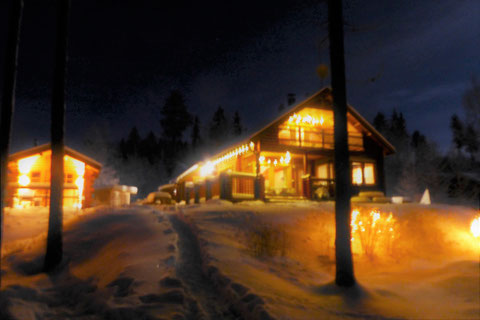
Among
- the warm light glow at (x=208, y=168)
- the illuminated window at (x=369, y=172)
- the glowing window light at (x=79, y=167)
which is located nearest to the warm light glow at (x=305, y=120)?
the illuminated window at (x=369, y=172)

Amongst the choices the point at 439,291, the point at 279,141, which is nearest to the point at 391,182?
the point at 279,141

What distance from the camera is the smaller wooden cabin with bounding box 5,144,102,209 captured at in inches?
782

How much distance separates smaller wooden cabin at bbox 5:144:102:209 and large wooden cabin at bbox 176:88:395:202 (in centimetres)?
656

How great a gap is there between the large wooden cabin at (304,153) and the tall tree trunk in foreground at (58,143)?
12582 mm

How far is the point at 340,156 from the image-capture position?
7.26 meters

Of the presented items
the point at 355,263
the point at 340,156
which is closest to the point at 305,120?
the point at 355,263

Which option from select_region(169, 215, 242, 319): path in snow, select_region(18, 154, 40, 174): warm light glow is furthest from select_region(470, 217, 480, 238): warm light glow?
select_region(18, 154, 40, 174): warm light glow

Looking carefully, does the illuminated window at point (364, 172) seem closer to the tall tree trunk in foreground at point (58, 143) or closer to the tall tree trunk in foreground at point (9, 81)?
the tall tree trunk in foreground at point (58, 143)

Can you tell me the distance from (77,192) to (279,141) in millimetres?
14604

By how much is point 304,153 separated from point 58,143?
57.1 ft

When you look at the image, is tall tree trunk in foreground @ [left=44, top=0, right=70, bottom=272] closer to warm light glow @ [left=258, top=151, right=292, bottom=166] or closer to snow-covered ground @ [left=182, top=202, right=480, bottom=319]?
snow-covered ground @ [left=182, top=202, right=480, bottom=319]

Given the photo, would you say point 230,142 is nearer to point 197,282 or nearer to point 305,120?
point 305,120

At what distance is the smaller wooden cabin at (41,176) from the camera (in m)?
19.9

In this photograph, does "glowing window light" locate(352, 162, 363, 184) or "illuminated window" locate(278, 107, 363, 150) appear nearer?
"illuminated window" locate(278, 107, 363, 150)
